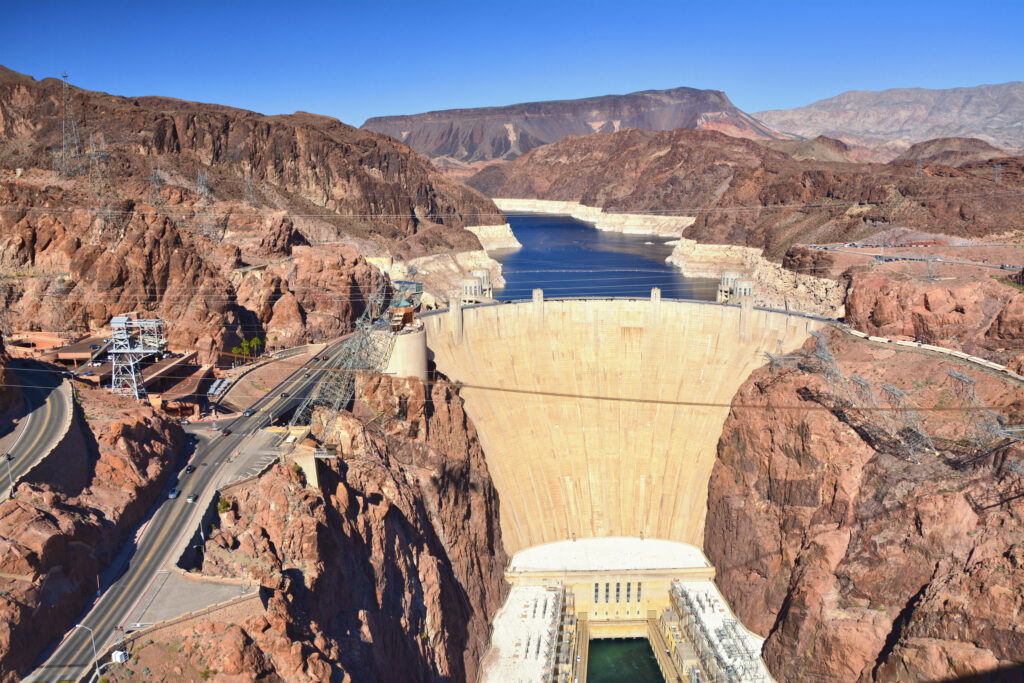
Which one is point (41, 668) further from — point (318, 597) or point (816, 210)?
point (816, 210)

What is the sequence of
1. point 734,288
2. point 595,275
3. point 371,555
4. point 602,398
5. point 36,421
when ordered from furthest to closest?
point 595,275, point 734,288, point 602,398, point 371,555, point 36,421

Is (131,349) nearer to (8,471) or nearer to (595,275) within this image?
(8,471)

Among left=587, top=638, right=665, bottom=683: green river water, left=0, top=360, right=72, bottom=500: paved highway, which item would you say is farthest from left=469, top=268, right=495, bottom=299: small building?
left=0, top=360, right=72, bottom=500: paved highway

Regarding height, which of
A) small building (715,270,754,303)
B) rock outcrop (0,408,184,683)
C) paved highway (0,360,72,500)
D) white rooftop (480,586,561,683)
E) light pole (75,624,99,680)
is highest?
small building (715,270,754,303)

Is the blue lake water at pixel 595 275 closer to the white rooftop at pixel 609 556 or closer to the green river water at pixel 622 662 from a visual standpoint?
the white rooftop at pixel 609 556

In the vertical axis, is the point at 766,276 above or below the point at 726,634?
above

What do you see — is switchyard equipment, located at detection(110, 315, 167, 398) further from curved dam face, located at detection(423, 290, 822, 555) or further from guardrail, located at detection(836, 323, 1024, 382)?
guardrail, located at detection(836, 323, 1024, 382)

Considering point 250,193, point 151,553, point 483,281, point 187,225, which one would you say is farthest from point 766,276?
point 151,553
